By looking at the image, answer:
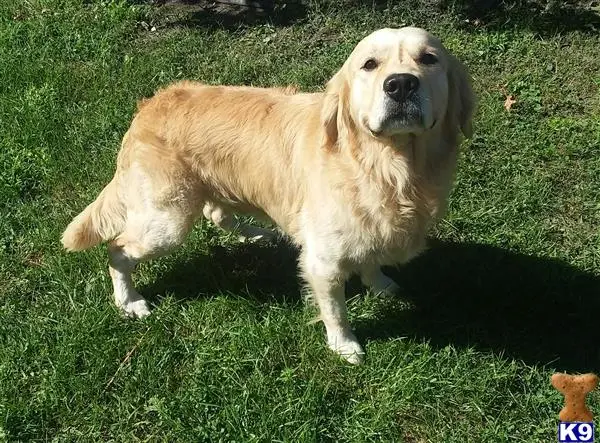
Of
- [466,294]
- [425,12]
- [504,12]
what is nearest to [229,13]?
[425,12]

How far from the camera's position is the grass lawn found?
329cm

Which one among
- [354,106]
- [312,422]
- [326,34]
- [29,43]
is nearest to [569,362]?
[312,422]

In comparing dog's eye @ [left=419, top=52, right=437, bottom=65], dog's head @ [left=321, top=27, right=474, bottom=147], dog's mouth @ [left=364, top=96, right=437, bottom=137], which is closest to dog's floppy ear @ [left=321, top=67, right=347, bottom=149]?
dog's head @ [left=321, top=27, right=474, bottom=147]

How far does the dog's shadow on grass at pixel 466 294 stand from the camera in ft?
11.7

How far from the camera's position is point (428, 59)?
9.30ft

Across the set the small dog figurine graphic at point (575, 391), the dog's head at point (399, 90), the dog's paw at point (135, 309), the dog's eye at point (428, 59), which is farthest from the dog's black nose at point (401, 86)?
the dog's paw at point (135, 309)

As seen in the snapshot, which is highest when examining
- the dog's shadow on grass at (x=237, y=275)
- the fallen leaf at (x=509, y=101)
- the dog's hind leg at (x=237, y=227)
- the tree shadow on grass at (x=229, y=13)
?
the tree shadow on grass at (x=229, y=13)

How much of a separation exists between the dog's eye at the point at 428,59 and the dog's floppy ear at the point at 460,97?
0.41 feet

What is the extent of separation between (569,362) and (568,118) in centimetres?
225

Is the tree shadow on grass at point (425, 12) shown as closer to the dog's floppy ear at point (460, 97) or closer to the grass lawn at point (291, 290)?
the grass lawn at point (291, 290)

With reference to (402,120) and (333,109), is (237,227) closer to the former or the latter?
(333,109)

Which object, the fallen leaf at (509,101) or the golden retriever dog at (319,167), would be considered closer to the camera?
the golden retriever dog at (319,167)

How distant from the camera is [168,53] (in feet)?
18.9

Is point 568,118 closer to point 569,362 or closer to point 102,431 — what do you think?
point 569,362
